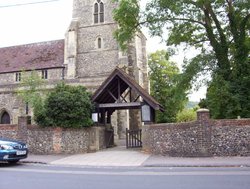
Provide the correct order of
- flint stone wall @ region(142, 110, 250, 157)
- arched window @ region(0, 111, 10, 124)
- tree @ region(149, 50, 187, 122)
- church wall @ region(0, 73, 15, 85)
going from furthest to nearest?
tree @ region(149, 50, 187, 122)
church wall @ region(0, 73, 15, 85)
arched window @ region(0, 111, 10, 124)
flint stone wall @ region(142, 110, 250, 157)

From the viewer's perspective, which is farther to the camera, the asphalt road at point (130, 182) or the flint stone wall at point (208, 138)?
the flint stone wall at point (208, 138)

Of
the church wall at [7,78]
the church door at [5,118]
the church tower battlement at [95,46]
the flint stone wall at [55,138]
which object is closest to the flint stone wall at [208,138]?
the flint stone wall at [55,138]

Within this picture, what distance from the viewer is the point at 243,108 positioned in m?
18.6

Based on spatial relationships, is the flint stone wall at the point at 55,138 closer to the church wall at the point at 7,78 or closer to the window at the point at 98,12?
the church wall at the point at 7,78

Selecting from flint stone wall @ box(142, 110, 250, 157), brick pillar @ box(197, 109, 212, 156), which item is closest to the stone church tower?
flint stone wall @ box(142, 110, 250, 157)

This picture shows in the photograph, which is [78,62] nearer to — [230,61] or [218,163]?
[230,61]

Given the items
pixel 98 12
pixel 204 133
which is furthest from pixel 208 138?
pixel 98 12

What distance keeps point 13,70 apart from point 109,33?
508 inches

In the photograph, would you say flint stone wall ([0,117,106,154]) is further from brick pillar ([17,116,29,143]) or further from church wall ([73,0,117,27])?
church wall ([73,0,117,27])

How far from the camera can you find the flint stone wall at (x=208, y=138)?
45.8 ft

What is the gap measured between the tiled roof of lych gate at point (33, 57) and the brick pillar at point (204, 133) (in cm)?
2516

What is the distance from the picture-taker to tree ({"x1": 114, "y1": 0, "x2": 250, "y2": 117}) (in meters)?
Answer: 18.7

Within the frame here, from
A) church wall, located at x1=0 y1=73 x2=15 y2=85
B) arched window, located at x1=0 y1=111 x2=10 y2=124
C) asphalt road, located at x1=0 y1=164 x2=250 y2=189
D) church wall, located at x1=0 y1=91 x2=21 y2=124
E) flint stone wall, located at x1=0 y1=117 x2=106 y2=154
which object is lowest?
asphalt road, located at x1=0 y1=164 x2=250 y2=189

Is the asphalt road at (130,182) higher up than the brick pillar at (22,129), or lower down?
lower down
